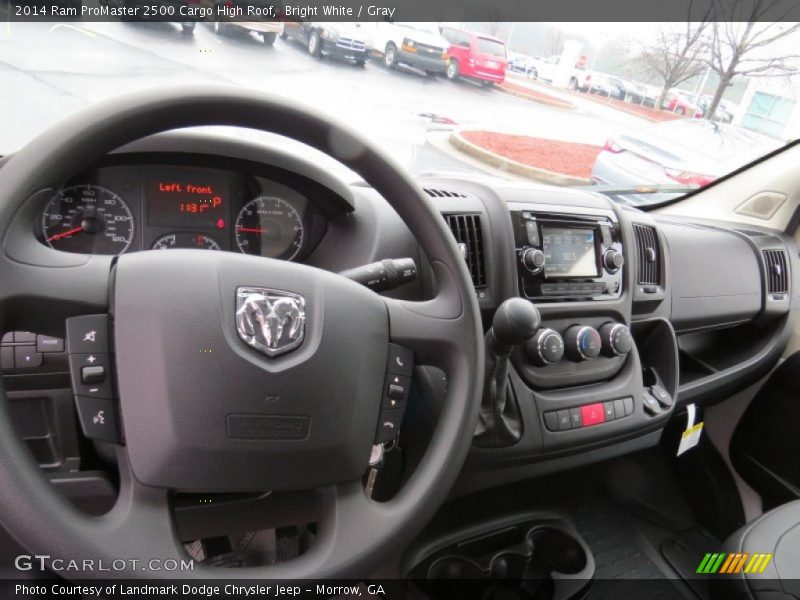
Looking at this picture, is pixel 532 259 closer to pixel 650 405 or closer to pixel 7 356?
pixel 650 405

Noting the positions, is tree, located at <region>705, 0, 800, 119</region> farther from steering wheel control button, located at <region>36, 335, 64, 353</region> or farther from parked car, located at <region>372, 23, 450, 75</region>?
steering wheel control button, located at <region>36, 335, 64, 353</region>

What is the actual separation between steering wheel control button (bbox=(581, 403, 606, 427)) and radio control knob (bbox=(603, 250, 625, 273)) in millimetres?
370

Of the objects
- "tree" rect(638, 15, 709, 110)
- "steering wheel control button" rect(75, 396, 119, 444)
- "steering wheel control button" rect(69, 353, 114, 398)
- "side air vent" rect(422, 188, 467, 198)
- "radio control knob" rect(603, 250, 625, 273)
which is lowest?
"steering wheel control button" rect(75, 396, 119, 444)

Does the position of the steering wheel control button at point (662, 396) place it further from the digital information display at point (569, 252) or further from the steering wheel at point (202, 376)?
the steering wheel at point (202, 376)

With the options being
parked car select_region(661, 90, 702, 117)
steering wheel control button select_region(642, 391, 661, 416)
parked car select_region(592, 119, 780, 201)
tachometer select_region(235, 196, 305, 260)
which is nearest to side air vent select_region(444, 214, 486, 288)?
tachometer select_region(235, 196, 305, 260)

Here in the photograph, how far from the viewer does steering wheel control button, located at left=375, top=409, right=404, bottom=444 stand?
0.95 meters

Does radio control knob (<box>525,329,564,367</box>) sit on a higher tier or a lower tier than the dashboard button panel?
higher

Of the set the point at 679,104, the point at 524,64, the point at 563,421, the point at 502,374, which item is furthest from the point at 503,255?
the point at 679,104

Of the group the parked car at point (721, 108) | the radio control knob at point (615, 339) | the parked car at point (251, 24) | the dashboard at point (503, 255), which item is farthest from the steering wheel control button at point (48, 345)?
the parked car at point (721, 108)

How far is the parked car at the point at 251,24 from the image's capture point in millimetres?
1239

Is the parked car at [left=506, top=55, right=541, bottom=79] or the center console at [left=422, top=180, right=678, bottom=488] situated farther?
the parked car at [left=506, top=55, right=541, bottom=79]

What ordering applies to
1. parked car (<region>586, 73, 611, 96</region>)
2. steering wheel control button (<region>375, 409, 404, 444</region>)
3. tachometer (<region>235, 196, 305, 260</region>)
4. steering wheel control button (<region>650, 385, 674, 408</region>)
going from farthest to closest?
parked car (<region>586, 73, 611, 96</region>)
steering wheel control button (<region>650, 385, 674, 408</region>)
tachometer (<region>235, 196, 305, 260</region>)
steering wheel control button (<region>375, 409, 404, 444</region>)

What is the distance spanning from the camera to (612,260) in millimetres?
1615

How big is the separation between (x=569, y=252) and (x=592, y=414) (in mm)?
420
